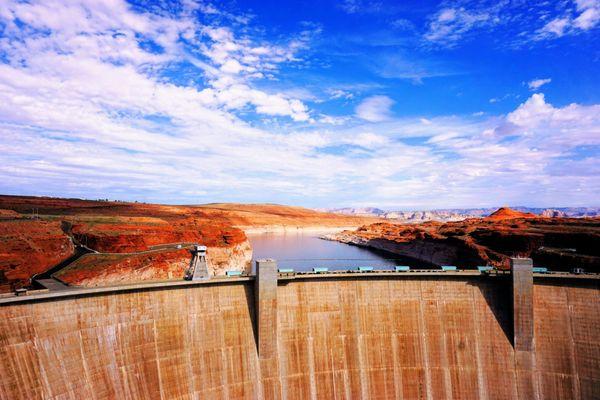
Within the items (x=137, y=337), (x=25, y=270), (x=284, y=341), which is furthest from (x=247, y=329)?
(x=25, y=270)

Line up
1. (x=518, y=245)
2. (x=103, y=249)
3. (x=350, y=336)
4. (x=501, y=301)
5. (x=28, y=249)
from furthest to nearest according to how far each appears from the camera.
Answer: (x=518, y=245)
(x=103, y=249)
(x=28, y=249)
(x=501, y=301)
(x=350, y=336)

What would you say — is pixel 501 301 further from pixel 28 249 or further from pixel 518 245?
pixel 28 249

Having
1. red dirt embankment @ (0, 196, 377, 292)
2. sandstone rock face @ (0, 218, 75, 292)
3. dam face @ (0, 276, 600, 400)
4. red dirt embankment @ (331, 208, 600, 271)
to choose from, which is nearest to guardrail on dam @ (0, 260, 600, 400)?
dam face @ (0, 276, 600, 400)

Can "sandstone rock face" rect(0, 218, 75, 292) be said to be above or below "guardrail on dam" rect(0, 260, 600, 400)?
above

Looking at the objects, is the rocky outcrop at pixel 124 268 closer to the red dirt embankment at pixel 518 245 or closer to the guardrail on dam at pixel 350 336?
the guardrail on dam at pixel 350 336

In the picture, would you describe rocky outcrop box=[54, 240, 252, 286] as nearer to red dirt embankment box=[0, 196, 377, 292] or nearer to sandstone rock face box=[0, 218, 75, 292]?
red dirt embankment box=[0, 196, 377, 292]

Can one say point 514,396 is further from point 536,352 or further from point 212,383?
point 212,383

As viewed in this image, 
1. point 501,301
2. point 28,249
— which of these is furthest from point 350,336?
point 28,249
